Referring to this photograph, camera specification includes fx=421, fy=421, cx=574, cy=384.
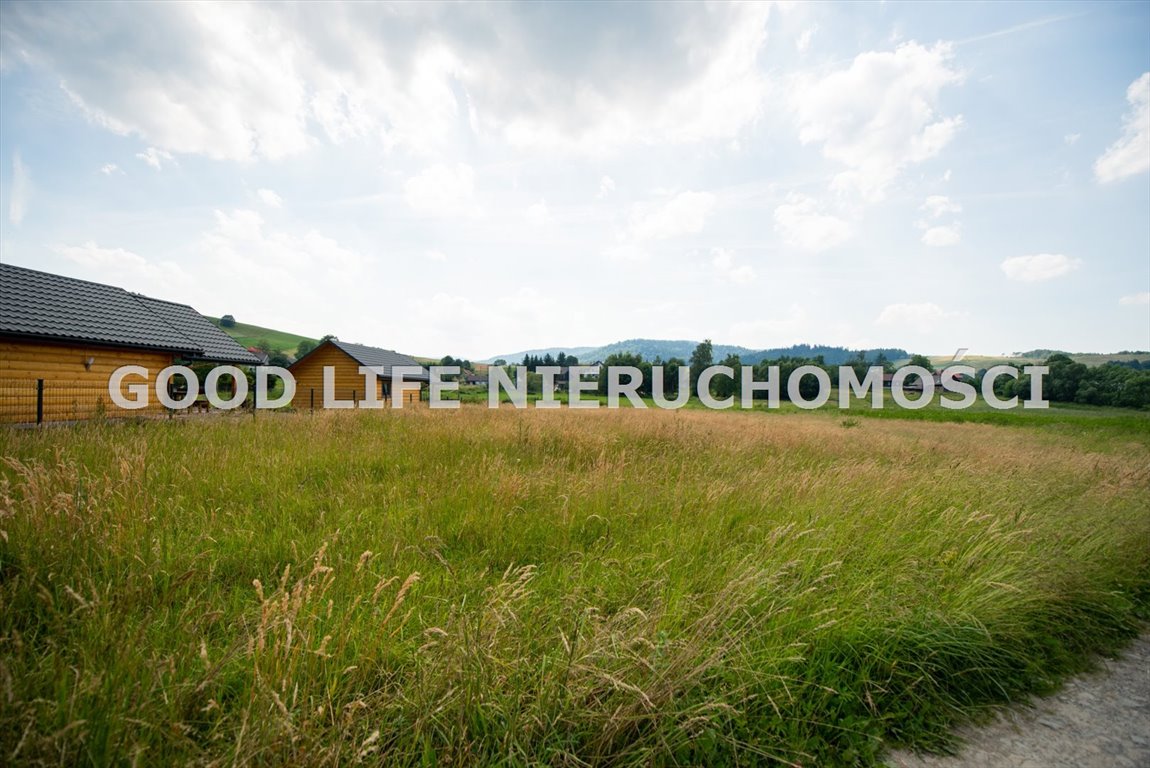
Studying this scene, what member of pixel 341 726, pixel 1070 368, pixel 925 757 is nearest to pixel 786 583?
pixel 925 757

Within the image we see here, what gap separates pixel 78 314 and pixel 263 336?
10827 centimetres

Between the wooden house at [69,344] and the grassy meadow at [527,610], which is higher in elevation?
the wooden house at [69,344]

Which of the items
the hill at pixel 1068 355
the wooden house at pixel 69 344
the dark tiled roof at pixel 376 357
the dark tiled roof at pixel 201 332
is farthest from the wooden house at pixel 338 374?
the hill at pixel 1068 355

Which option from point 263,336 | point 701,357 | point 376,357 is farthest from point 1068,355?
point 263,336

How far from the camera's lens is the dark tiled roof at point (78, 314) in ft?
42.5

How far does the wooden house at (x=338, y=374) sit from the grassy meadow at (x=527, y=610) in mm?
23243

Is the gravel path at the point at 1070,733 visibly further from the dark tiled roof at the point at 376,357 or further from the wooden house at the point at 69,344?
the dark tiled roof at the point at 376,357

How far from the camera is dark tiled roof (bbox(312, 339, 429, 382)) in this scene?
28.4 meters

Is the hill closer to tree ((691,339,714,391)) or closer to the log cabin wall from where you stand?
tree ((691,339,714,391))

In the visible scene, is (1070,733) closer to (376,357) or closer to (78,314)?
(78,314)

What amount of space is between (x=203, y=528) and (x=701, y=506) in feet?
14.1

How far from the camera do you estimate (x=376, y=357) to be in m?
31.3

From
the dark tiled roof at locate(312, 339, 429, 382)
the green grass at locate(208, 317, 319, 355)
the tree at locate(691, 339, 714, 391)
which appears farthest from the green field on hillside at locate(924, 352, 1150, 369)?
the green grass at locate(208, 317, 319, 355)

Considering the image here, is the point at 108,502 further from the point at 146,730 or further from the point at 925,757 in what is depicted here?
the point at 925,757
